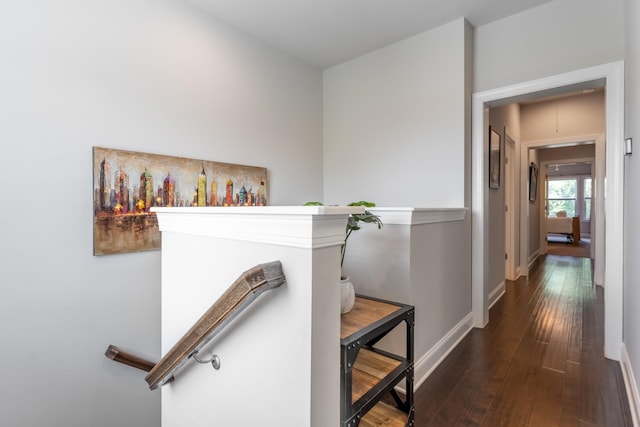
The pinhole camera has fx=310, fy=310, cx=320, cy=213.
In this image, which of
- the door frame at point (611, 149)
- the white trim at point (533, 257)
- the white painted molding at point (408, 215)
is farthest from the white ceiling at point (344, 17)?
the white trim at point (533, 257)

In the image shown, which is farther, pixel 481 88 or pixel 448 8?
pixel 481 88

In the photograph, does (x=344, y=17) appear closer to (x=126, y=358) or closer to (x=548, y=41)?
(x=548, y=41)

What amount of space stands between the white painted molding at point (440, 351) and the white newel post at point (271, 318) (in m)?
1.29

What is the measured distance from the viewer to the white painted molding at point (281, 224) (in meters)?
0.89

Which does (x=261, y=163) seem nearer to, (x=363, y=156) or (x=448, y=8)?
(x=363, y=156)

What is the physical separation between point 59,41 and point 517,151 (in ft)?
17.7

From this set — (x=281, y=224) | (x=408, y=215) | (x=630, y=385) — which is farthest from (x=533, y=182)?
(x=281, y=224)

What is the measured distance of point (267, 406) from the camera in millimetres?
1035

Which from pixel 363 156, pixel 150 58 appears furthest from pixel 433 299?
pixel 150 58

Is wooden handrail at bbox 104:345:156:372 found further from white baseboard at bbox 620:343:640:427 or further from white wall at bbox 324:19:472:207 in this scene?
white baseboard at bbox 620:343:640:427

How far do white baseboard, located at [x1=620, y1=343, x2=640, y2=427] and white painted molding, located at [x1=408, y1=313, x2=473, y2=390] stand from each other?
1.01 m

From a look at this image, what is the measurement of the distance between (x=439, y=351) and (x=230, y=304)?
1.92 metres

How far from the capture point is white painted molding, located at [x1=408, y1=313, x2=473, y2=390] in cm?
208

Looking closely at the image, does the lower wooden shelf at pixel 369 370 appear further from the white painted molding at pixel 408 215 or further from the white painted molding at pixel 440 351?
the white painted molding at pixel 408 215
